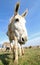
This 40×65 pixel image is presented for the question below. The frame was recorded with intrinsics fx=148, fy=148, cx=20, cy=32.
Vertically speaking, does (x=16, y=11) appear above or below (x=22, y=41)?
above

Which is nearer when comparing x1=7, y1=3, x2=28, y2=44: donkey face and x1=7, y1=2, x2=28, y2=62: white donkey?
x1=7, y1=2, x2=28, y2=62: white donkey

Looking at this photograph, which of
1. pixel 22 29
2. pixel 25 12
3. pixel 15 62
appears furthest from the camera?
pixel 25 12

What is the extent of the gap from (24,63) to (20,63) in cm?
27

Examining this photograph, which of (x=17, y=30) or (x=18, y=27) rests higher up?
(x=18, y=27)

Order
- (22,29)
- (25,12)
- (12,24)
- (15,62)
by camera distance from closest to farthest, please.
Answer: (15,62), (22,29), (12,24), (25,12)

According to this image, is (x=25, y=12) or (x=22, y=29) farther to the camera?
(x=25, y=12)

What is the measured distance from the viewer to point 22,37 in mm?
8562

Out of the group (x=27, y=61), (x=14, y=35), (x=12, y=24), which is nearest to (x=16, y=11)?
(x=12, y=24)

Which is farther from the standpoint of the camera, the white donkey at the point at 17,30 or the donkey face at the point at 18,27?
the donkey face at the point at 18,27

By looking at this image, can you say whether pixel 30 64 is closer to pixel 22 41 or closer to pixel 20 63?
pixel 20 63

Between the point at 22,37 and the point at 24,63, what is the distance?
1.52 m

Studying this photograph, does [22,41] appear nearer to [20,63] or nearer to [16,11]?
[20,63]

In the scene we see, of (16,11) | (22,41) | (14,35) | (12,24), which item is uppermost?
(16,11)

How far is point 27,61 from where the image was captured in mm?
8883
